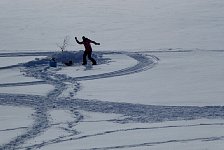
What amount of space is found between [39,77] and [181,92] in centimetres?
482

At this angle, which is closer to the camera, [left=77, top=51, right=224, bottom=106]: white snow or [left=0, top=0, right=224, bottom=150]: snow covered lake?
[left=0, top=0, right=224, bottom=150]: snow covered lake

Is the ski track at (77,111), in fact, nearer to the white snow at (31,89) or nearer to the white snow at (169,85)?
the white snow at (31,89)

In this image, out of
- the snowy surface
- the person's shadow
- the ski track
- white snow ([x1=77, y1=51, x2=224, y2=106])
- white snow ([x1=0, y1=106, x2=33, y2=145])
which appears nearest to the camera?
the ski track

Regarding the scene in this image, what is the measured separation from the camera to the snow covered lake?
807 cm

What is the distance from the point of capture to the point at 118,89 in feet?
41.8

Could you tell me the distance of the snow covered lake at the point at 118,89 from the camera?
8070 mm

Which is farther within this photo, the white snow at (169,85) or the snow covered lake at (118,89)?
the white snow at (169,85)

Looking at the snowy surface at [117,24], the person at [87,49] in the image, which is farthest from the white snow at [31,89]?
the snowy surface at [117,24]

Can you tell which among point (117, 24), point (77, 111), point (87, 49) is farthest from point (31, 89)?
point (117, 24)

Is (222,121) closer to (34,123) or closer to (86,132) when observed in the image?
(86,132)

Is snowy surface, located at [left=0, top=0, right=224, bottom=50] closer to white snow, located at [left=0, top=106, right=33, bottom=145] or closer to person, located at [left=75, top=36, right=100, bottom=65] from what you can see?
person, located at [left=75, top=36, right=100, bottom=65]

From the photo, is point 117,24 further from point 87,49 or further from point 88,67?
point 88,67

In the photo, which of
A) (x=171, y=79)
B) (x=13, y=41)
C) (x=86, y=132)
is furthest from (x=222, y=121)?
(x=13, y=41)

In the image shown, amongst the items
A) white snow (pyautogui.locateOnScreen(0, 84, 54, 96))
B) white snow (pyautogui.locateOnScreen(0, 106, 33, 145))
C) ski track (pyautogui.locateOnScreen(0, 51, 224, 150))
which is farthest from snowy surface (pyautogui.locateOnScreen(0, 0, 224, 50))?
white snow (pyautogui.locateOnScreen(0, 106, 33, 145))
